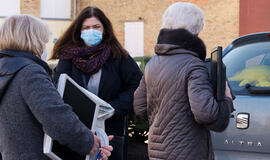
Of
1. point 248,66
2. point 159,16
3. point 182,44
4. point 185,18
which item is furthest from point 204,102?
point 159,16

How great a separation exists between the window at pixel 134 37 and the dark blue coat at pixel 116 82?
61.5ft

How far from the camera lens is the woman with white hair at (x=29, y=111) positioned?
2.20m

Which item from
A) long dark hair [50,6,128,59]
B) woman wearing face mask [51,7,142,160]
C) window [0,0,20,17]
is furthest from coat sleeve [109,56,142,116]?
window [0,0,20,17]

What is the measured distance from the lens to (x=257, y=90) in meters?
3.29

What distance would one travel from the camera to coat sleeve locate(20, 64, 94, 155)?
2.19 metres

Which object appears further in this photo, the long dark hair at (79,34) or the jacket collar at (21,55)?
the long dark hair at (79,34)

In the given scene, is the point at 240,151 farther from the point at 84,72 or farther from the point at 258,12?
the point at 258,12

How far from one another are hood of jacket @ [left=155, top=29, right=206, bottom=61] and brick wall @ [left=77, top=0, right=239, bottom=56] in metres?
16.5

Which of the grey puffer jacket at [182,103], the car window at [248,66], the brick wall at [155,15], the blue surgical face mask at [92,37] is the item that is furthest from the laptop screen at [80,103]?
the brick wall at [155,15]

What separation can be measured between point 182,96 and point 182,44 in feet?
1.17

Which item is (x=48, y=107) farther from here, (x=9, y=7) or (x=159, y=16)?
(x=9, y=7)

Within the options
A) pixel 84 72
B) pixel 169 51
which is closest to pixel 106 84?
pixel 84 72

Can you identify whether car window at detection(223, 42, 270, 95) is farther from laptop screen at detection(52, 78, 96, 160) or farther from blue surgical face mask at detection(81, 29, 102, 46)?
laptop screen at detection(52, 78, 96, 160)

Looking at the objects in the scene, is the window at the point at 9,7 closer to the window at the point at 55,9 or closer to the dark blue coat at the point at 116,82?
the window at the point at 55,9
